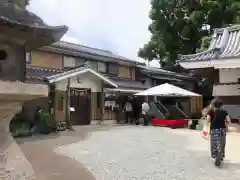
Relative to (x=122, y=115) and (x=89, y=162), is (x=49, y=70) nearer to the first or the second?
(x=122, y=115)

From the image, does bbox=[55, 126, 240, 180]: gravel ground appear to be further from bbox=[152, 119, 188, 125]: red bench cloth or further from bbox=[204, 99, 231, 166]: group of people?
bbox=[152, 119, 188, 125]: red bench cloth

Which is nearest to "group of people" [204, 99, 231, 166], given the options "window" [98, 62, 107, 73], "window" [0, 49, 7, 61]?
"window" [0, 49, 7, 61]

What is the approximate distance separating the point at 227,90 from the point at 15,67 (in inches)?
463

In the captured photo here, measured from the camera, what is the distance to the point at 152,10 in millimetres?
31469

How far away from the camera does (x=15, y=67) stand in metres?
5.33

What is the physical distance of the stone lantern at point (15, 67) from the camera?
4910 millimetres

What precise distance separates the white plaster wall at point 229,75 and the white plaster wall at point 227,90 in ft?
0.79

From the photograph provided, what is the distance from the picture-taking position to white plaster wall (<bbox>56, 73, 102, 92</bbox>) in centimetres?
1944

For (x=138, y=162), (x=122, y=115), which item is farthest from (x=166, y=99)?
(x=138, y=162)

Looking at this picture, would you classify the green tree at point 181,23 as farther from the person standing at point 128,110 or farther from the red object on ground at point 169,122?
the red object on ground at point 169,122

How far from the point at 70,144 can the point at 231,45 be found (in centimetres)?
882

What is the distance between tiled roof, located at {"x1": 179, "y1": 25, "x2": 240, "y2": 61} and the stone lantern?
34.3ft

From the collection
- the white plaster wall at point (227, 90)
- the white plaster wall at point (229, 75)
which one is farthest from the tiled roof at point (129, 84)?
the white plaster wall at point (229, 75)

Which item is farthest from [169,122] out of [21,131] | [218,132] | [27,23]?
[27,23]
